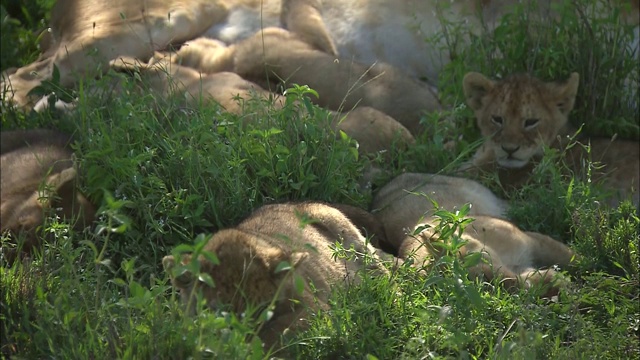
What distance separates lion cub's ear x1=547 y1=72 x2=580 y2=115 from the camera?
6.95 metres

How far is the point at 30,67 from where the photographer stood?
27.6 ft

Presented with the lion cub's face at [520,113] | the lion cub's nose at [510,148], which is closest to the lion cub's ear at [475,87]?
the lion cub's face at [520,113]

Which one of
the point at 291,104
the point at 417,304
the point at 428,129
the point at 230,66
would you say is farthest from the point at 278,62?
the point at 417,304

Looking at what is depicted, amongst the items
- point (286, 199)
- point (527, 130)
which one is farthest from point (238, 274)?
point (527, 130)

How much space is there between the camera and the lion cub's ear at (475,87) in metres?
7.00

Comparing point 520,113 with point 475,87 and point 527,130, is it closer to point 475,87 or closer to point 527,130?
point 527,130

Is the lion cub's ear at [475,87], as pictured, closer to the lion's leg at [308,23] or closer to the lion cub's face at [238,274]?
the lion's leg at [308,23]

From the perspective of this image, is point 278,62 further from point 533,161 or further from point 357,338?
point 357,338

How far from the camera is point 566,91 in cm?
699

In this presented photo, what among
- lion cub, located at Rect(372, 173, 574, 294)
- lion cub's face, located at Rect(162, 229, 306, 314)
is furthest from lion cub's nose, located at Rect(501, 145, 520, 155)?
lion cub's face, located at Rect(162, 229, 306, 314)

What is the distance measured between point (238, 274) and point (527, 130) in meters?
2.94

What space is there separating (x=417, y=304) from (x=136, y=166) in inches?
67.3

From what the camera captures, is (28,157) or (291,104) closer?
(291,104)

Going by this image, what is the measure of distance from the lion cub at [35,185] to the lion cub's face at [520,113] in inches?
95.6
